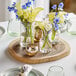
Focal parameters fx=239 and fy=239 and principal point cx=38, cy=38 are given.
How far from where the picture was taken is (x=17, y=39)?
73.4 inches

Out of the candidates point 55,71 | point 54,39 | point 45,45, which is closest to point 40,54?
point 45,45

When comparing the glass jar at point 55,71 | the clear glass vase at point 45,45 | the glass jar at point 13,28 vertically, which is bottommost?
the glass jar at point 55,71

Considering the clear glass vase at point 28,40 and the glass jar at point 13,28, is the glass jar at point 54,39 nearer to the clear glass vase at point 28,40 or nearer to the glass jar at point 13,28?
the clear glass vase at point 28,40

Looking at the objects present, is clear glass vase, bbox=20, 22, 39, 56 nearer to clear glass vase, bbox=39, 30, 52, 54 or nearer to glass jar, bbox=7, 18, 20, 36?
clear glass vase, bbox=39, 30, 52, 54

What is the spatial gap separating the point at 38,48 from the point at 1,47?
287 mm

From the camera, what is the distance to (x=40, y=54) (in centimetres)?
164

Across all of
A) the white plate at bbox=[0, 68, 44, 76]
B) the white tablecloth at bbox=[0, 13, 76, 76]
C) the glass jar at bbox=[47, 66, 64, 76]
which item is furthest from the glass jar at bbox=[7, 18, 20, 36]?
the glass jar at bbox=[47, 66, 64, 76]

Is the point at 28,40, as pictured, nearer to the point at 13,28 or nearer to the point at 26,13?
the point at 26,13

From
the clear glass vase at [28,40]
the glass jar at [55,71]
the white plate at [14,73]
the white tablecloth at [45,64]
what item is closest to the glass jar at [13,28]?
the white tablecloth at [45,64]

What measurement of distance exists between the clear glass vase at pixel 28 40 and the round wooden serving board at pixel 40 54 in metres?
0.04

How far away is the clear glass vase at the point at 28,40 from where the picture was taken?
5.29ft

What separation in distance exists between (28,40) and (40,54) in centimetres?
13

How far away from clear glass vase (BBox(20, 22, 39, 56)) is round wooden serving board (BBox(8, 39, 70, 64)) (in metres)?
0.04

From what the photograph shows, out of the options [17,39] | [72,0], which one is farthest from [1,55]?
[72,0]
